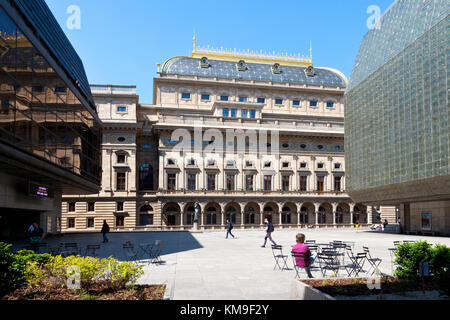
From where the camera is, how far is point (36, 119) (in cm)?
2138

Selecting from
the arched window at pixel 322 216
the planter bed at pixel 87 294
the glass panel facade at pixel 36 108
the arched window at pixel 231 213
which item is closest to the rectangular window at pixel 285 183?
the arched window at pixel 322 216

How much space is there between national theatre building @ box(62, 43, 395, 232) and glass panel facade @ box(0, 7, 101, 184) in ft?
84.6

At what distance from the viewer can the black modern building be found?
18.0 m

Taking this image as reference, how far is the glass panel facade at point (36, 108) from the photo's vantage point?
17688 millimetres

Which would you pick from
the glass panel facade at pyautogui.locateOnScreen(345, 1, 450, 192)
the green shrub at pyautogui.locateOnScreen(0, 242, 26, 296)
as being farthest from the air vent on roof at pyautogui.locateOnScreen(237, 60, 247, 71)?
the green shrub at pyautogui.locateOnScreen(0, 242, 26, 296)

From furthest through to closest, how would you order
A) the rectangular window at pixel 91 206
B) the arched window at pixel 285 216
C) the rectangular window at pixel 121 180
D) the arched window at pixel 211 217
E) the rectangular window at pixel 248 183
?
the arched window at pixel 285 216
the rectangular window at pixel 248 183
the arched window at pixel 211 217
the rectangular window at pixel 121 180
the rectangular window at pixel 91 206

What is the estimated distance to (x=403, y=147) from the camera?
40.2 meters

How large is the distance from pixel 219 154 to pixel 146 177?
11.6 meters

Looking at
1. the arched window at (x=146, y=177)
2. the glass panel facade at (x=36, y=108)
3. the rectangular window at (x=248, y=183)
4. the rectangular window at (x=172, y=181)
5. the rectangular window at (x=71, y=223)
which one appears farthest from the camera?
the rectangular window at (x=248, y=183)

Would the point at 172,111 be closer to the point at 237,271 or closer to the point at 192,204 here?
the point at 192,204

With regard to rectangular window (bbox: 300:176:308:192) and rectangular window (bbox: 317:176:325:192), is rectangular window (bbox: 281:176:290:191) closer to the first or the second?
rectangular window (bbox: 300:176:308:192)

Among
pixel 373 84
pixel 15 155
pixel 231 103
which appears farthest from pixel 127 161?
pixel 15 155

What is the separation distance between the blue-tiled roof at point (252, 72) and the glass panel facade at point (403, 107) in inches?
790

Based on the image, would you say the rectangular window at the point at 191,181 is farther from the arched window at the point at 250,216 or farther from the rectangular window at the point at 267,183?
the rectangular window at the point at 267,183
